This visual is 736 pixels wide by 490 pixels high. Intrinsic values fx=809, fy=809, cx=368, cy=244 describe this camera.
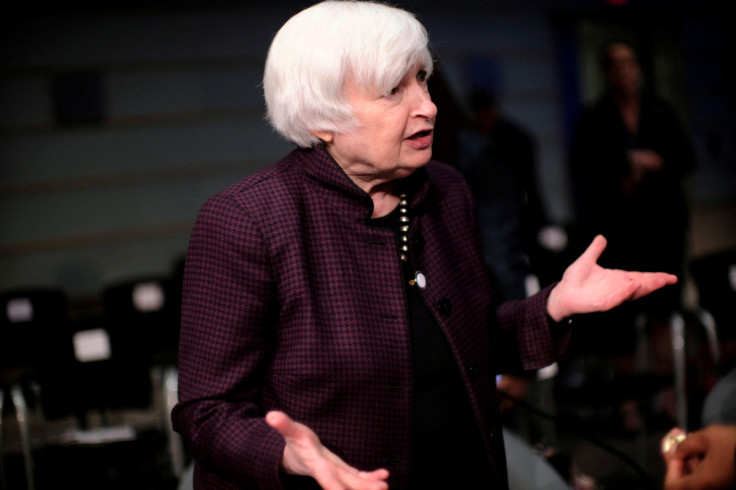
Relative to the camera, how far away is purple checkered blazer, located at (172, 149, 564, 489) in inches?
55.1

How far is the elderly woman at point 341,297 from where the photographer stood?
1410 mm

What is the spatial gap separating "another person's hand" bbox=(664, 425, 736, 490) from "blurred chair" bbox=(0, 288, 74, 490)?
3.06 m

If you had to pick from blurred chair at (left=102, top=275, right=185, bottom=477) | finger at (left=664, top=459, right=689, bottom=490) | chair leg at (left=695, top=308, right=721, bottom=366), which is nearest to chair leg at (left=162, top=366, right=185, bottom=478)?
blurred chair at (left=102, top=275, right=185, bottom=477)

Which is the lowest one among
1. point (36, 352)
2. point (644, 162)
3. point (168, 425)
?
point (168, 425)

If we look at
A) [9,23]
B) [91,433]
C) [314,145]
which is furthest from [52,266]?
[314,145]

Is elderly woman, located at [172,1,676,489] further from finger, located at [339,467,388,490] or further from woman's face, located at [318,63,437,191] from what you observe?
finger, located at [339,467,388,490]

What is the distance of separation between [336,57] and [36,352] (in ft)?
11.6

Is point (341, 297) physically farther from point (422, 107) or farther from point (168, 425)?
point (168, 425)

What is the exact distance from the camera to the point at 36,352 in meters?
4.37

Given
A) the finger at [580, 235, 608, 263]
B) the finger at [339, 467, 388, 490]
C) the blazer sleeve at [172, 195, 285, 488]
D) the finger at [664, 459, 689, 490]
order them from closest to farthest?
the finger at [339, 467, 388, 490] < the finger at [664, 459, 689, 490] < the blazer sleeve at [172, 195, 285, 488] < the finger at [580, 235, 608, 263]

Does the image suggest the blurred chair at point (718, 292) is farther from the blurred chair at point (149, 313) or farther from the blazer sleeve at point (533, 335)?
the blurred chair at point (149, 313)

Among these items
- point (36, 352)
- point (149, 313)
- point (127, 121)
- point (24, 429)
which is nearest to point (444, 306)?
point (24, 429)

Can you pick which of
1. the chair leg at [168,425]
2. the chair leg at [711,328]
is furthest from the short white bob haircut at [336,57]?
the chair leg at [711,328]

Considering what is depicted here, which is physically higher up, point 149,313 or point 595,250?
point 595,250
